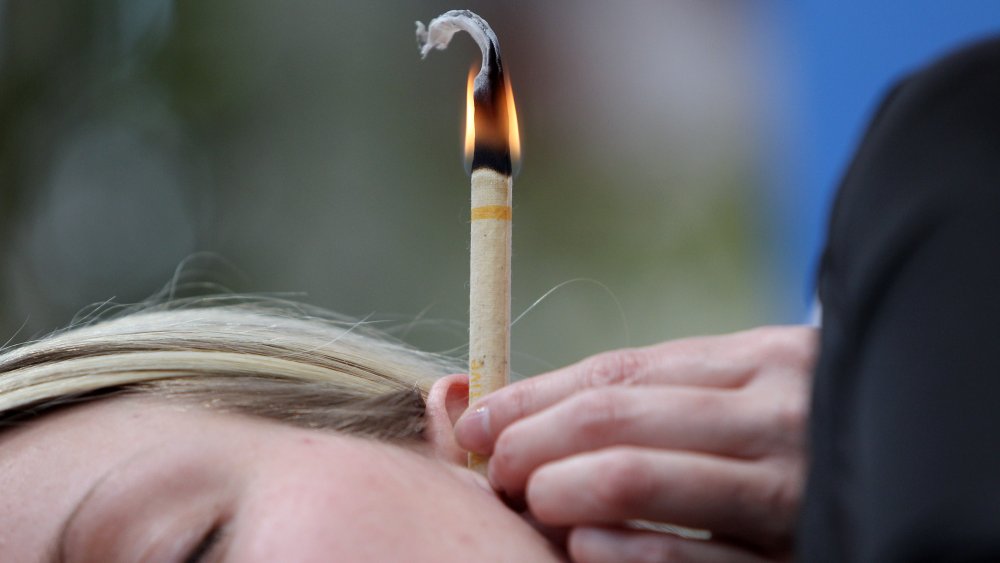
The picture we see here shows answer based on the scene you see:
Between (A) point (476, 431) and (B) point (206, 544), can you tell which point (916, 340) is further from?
(B) point (206, 544)

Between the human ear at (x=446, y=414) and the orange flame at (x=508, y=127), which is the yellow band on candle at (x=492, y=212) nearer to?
the orange flame at (x=508, y=127)

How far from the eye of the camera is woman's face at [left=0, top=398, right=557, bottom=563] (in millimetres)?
641

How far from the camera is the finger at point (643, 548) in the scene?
0.63m

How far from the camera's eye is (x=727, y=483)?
61 centimetres

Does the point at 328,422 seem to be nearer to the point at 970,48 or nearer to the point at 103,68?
the point at 970,48

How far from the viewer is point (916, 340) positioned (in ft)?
1.50

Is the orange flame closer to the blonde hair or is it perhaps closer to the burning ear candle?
the burning ear candle

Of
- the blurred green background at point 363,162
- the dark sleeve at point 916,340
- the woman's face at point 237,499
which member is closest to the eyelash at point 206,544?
the woman's face at point 237,499

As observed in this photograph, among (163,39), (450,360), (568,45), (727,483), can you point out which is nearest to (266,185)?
(163,39)

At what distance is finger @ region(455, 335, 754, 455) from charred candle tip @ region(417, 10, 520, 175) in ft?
0.60

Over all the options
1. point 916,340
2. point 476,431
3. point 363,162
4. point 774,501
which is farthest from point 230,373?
point 363,162

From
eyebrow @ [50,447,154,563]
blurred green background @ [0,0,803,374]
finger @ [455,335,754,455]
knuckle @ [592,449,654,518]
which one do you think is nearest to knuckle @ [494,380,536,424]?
finger @ [455,335,754,455]

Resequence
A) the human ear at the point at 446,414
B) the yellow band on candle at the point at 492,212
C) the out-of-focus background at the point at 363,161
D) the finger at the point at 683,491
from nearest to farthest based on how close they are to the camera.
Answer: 1. the finger at the point at 683,491
2. the yellow band on candle at the point at 492,212
3. the human ear at the point at 446,414
4. the out-of-focus background at the point at 363,161

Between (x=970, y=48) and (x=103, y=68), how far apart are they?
18.5 feet
